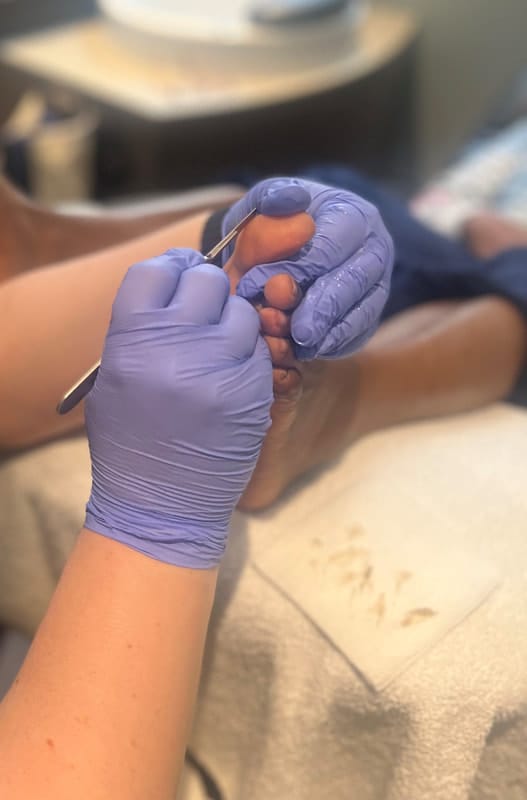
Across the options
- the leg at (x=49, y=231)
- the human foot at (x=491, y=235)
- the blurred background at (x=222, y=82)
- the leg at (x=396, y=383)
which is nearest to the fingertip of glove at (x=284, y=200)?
the leg at (x=396, y=383)

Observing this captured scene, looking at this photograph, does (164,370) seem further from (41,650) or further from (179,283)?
(41,650)

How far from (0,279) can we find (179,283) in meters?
0.38

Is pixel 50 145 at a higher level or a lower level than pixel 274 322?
lower

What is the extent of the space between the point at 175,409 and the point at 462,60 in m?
1.52

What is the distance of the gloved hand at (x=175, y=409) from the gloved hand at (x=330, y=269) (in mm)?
38

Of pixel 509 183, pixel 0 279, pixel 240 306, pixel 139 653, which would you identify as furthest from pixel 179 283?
pixel 509 183

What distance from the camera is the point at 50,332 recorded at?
2.15 ft

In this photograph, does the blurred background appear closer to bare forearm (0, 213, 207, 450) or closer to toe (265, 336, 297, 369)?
bare forearm (0, 213, 207, 450)

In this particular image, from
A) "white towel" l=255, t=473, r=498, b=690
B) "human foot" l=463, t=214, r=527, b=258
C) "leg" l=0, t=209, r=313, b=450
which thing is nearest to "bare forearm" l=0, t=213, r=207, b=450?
"leg" l=0, t=209, r=313, b=450

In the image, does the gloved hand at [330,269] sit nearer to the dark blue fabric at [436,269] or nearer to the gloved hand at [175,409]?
the gloved hand at [175,409]

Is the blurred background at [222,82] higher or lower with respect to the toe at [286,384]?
lower

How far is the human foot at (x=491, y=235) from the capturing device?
0.96 m

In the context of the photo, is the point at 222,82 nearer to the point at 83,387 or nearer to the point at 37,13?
the point at 37,13

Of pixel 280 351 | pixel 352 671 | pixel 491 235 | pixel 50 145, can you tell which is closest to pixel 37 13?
pixel 50 145
